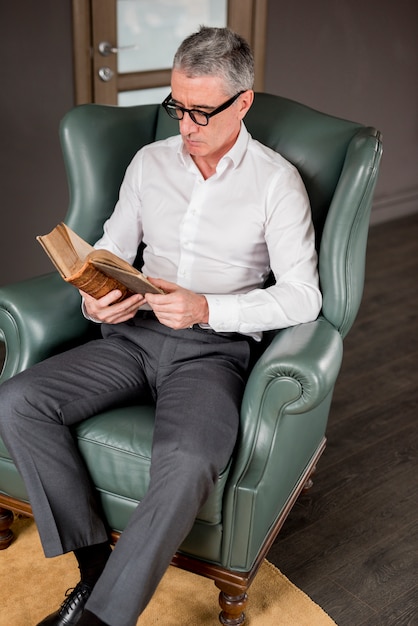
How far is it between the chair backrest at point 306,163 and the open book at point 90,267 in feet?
1.43

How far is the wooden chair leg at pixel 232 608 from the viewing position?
1.74m

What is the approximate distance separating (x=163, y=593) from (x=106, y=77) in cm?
227

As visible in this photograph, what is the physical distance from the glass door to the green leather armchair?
1186 mm

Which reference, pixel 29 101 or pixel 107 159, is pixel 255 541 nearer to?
pixel 107 159

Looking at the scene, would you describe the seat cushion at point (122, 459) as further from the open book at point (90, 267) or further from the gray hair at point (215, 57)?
the gray hair at point (215, 57)

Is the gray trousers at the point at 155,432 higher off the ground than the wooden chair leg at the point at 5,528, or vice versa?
the gray trousers at the point at 155,432

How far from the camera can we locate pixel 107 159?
2152 millimetres

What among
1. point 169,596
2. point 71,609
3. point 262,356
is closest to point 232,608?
point 169,596

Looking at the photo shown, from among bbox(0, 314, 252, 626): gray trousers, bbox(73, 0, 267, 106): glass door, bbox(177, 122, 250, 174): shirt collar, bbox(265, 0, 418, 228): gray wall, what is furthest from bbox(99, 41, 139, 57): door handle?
bbox(0, 314, 252, 626): gray trousers

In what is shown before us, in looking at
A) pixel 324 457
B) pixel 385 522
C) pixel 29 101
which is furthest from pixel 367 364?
pixel 29 101

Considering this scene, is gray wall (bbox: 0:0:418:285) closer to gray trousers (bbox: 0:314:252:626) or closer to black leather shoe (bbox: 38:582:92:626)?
gray trousers (bbox: 0:314:252:626)

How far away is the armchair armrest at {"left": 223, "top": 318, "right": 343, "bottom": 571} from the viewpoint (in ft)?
5.30

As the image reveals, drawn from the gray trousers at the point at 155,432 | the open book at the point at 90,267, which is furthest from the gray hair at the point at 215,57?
the gray trousers at the point at 155,432

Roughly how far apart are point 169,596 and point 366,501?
68cm
